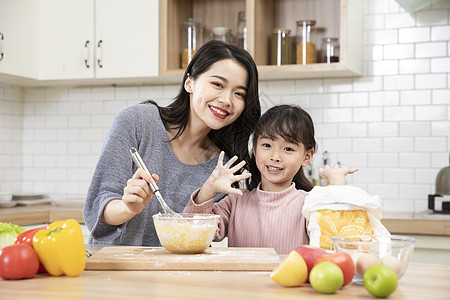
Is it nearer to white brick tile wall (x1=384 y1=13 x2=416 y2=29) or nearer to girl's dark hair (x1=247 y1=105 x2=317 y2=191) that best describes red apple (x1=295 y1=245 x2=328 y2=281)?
girl's dark hair (x1=247 y1=105 x2=317 y2=191)

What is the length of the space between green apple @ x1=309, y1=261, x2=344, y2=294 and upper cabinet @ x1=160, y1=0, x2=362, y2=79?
2206 mm

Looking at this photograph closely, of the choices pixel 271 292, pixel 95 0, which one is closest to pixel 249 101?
pixel 271 292

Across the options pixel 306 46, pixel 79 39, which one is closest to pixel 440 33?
pixel 306 46

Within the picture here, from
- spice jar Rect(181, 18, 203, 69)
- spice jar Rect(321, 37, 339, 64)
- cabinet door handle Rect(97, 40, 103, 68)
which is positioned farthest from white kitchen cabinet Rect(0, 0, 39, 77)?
spice jar Rect(321, 37, 339, 64)

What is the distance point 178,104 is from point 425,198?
72.2 inches

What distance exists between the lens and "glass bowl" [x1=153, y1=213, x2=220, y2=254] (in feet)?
4.90

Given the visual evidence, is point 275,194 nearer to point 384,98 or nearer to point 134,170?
point 134,170

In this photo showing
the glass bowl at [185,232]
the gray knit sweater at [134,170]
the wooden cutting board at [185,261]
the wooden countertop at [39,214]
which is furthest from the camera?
the wooden countertop at [39,214]

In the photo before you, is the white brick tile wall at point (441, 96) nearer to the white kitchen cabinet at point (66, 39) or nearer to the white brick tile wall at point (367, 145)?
the white brick tile wall at point (367, 145)

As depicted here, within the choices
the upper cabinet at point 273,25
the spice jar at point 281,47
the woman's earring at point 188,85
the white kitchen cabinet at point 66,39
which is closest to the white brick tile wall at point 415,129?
the upper cabinet at point 273,25

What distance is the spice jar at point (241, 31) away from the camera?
11.2ft

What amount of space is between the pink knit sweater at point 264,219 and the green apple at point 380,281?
0.86 metres

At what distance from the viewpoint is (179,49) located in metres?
3.60

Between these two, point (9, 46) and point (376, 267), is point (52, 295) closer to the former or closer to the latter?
point (376, 267)
